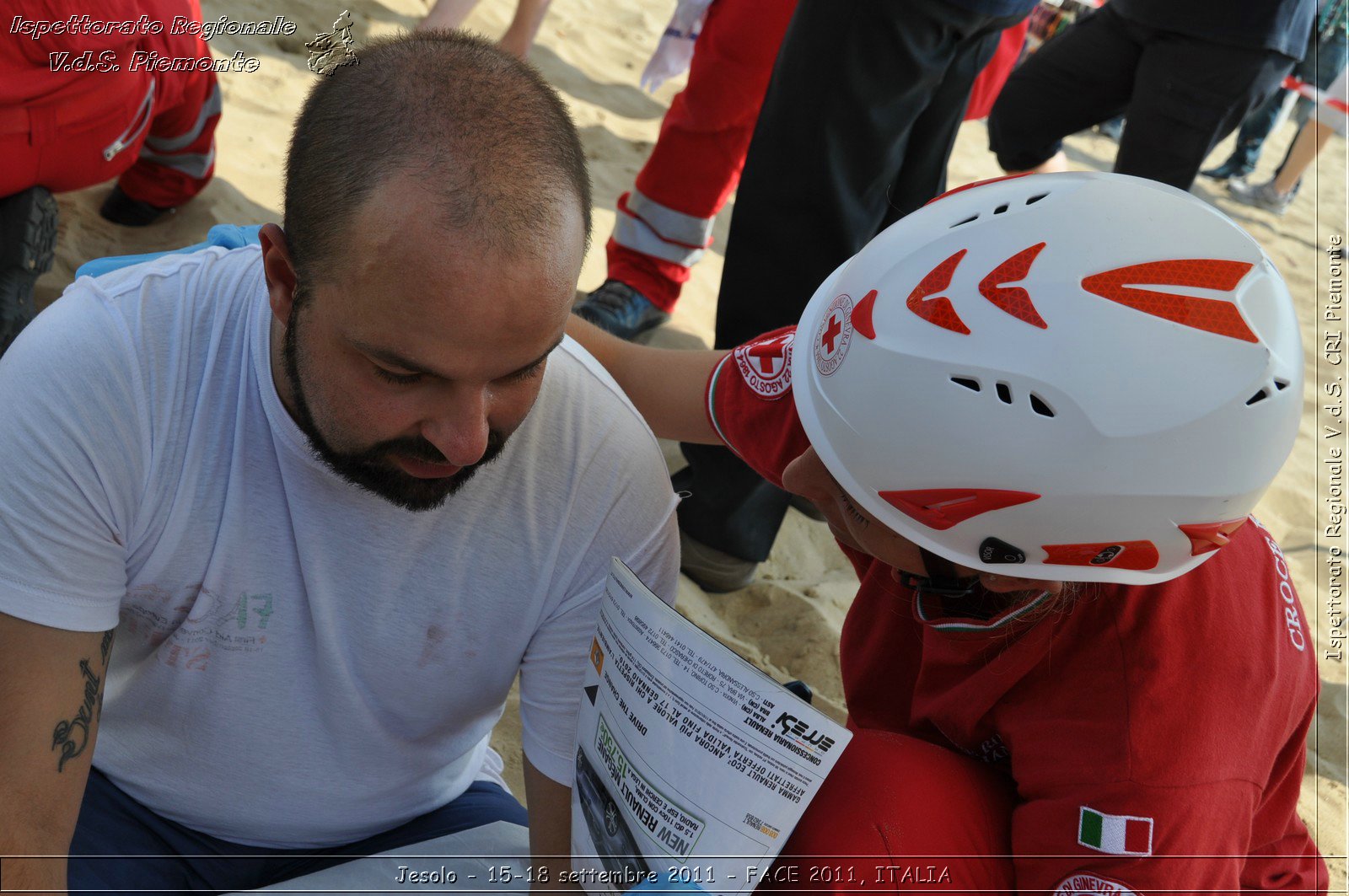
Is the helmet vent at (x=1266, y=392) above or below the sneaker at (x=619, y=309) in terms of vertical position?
above

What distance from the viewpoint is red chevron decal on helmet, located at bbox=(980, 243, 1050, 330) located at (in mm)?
1556

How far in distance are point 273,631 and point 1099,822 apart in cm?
120

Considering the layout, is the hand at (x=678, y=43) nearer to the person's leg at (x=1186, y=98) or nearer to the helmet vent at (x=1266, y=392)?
the person's leg at (x=1186, y=98)


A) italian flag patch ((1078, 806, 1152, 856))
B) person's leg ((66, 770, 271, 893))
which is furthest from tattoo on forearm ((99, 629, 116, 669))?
italian flag patch ((1078, 806, 1152, 856))

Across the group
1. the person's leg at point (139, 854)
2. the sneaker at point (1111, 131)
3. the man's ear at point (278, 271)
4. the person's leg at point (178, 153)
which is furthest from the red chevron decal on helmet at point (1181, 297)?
the sneaker at point (1111, 131)

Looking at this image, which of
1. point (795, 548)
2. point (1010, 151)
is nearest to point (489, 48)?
point (795, 548)

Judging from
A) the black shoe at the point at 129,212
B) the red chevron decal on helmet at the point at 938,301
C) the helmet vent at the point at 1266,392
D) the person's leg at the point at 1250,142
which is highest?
the helmet vent at the point at 1266,392

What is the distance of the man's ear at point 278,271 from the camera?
1.49m

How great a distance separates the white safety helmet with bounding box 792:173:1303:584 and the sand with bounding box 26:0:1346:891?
1.37 meters

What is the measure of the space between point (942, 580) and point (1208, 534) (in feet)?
1.32

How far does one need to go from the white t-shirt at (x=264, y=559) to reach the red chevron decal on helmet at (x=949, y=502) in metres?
0.37

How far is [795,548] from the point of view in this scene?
3.49 meters

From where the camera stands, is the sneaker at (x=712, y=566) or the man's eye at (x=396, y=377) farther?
the sneaker at (x=712, y=566)

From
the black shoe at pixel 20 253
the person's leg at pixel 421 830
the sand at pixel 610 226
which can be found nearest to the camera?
the person's leg at pixel 421 830
